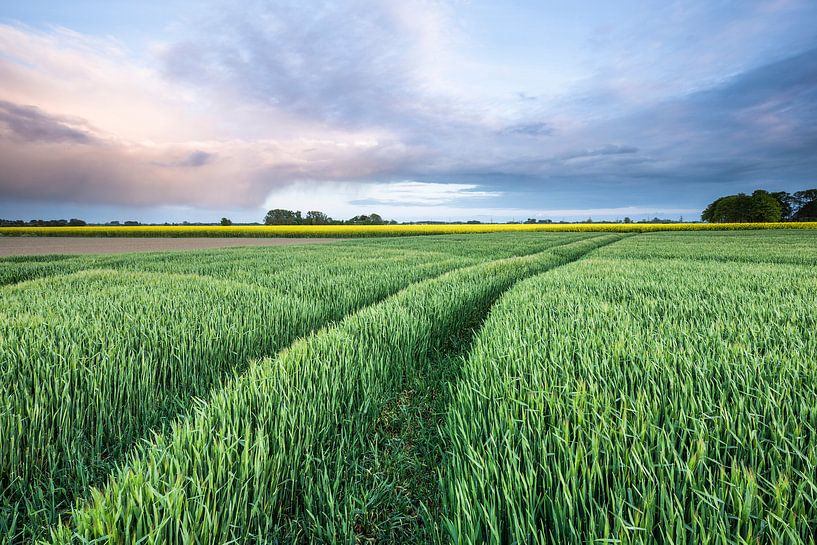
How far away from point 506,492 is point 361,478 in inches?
39.4

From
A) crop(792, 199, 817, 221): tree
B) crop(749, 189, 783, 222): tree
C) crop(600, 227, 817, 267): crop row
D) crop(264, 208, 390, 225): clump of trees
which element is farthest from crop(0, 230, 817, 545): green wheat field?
crop(792, 199, 817, 221): tree

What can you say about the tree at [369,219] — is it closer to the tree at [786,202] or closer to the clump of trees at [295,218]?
the clump of trees at [295,218]

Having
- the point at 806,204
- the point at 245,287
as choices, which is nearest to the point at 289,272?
the point at 245,287

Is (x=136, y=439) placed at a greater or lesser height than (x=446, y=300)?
lesser

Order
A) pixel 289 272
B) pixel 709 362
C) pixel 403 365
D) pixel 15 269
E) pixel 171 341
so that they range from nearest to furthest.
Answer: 1. pixel 709 362
2. pixel 171 341
3. pixel 403 365
4. pixel 289 272
5. pixel 15 269

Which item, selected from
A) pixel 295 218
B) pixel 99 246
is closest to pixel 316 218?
pixel 295 218

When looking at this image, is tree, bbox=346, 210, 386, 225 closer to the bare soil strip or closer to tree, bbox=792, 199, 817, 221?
the bare soil strip

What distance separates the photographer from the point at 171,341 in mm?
2926

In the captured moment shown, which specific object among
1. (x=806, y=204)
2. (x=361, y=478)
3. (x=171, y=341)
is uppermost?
(x=806, y=204)

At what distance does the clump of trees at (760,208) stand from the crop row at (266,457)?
11426cm

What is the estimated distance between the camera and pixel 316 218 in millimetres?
73375

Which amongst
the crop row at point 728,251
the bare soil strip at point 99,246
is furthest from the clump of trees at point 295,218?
the crop row at point 728,251

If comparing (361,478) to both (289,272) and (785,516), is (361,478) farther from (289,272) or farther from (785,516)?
(289,272)

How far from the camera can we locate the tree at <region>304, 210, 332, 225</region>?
7238 centimetres
